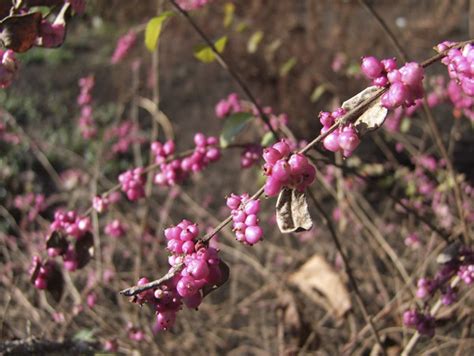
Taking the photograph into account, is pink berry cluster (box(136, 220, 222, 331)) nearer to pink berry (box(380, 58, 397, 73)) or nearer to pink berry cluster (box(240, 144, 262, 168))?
pink berry (box(380, 58, 397, 73))

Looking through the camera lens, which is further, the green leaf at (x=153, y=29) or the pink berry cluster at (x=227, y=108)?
the pink berry cluster at (x=227, y=108)

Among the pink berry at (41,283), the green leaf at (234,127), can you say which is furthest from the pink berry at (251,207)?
the pink berry at (41,283)

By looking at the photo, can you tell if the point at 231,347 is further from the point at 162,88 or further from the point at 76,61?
the point at 76,61

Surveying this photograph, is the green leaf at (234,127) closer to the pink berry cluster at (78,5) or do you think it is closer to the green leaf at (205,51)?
the green leaf at (205,51)

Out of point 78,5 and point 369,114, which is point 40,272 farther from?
point 369,114

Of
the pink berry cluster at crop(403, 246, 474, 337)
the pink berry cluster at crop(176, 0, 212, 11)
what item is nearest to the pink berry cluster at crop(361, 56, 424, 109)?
the pink berry cluster at crop(403, 246, 474, 337)

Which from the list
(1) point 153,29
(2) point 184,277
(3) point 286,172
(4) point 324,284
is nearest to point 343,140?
(3) point 286,172
